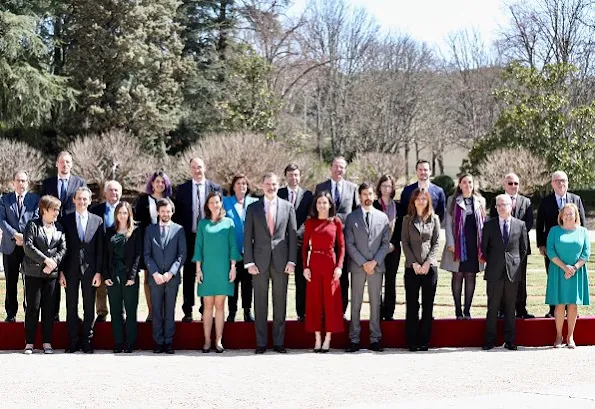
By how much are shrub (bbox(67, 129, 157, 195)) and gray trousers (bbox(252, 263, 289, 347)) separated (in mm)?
27533

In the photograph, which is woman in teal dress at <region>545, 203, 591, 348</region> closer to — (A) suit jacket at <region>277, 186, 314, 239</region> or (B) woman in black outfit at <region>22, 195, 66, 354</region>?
(A) suit jacket at <region>277, 186, 314, 239</region>

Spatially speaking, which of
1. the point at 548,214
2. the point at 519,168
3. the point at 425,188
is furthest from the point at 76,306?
the point at 519,168

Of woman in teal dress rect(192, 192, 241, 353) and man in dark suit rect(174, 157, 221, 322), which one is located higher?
man in dark suit rect(174, 157, 221, 322)

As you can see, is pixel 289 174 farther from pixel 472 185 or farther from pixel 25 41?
pixel 25 41

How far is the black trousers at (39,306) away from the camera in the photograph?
10555mm

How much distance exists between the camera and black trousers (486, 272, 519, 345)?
35.3ft

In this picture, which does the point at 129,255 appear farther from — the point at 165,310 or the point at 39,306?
the point at 39,306

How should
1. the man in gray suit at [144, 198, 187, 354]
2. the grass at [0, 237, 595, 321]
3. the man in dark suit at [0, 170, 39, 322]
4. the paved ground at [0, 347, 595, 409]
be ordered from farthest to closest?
the grass at [0, 237, 595, 321] < the man in dark suit at [0, 170, 39, 322] < the man in gray suit at [144, 198, 187, 354] < the paved ground at [0, 347, 595, 409]

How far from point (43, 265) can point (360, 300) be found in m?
3.44

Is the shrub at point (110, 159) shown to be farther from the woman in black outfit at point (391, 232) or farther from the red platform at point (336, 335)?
the woman in black outfit at point (391, 232)

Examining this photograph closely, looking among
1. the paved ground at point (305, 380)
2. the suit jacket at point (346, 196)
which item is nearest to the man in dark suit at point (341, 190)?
the suit jacket at point (346, 196)

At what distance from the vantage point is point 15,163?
37.1 metres

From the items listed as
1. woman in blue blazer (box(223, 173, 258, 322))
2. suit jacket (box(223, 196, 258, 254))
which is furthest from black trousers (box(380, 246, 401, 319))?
suit jacket (box(223, 196, 258, 254))

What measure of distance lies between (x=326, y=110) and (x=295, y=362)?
157 feet
